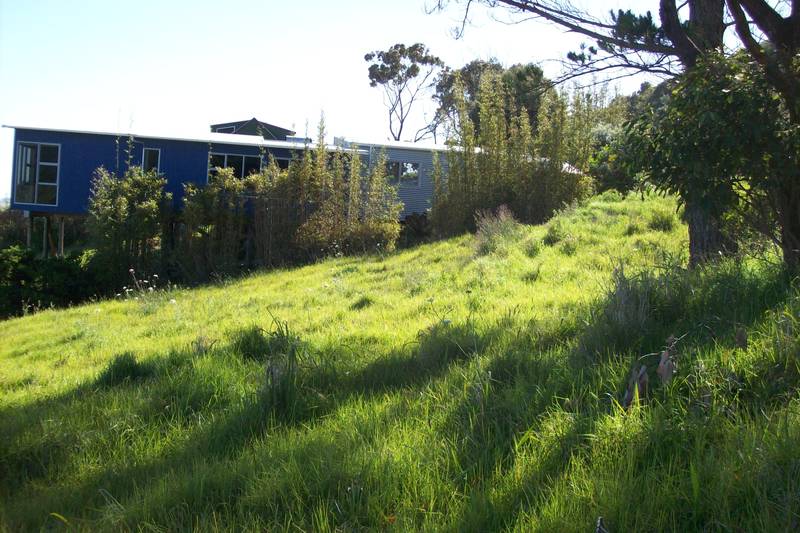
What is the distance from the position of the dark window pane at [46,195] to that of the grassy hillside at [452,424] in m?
21.2

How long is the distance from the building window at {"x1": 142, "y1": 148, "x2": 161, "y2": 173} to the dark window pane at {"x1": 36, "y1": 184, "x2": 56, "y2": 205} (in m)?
3.92

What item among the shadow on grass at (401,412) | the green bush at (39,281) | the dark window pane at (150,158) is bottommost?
the green bush at (39,281)

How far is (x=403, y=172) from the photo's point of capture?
27.6 meters

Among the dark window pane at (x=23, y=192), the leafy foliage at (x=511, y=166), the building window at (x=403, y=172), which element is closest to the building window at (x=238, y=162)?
the building window at (x=403, y=172)

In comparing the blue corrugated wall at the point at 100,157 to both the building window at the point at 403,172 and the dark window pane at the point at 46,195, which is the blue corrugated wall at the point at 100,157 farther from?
the building window at the point at 403,172

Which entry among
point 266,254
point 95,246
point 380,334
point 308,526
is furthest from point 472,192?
point 308,526

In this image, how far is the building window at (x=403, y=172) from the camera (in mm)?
27406

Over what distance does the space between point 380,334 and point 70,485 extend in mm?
2979

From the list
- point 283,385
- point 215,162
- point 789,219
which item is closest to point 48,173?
point 215,162

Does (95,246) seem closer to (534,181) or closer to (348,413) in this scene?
(534,181)

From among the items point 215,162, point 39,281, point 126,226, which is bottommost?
point 39,281

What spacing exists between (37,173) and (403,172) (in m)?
14.8

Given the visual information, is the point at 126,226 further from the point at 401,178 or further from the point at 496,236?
the point at 496,236

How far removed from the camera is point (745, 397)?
3.03 m
